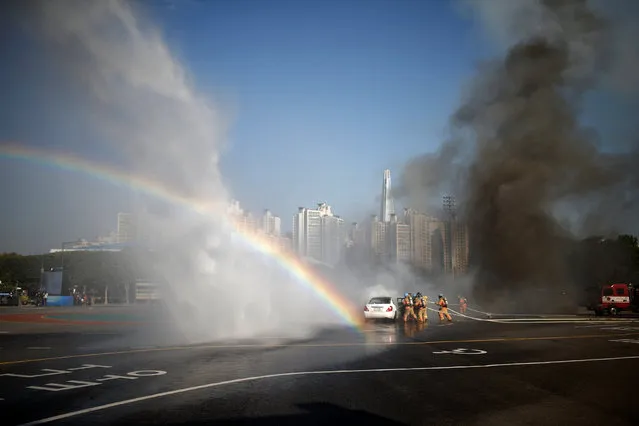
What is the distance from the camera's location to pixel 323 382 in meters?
10.7

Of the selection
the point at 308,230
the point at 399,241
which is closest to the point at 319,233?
the point at 308,230

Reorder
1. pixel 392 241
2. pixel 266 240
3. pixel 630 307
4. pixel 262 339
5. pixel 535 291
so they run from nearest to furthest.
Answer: pixel 262 339, pixel 266 240, pixel 630 307, pixel 535 291, pixel 392 241

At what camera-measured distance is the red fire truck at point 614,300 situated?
36188 millimetres

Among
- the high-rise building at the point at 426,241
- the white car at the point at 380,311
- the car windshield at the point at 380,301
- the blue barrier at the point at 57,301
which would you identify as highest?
the high-rise building at the point at 426,241

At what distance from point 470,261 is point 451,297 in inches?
239

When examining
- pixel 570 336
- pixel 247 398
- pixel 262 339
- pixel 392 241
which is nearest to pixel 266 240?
pixel 262 339

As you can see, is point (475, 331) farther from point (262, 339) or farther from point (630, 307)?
point (630, 307)

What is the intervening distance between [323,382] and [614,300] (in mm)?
32903

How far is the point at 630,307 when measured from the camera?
36.8 meters

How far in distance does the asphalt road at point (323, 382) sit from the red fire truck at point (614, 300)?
1956 centimetres

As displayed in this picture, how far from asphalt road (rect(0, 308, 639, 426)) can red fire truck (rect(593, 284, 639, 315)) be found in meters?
19.6

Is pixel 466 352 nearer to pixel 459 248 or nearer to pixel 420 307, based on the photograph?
pixel 420 307

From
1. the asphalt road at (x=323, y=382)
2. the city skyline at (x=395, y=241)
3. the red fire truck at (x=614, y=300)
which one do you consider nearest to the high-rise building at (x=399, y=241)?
the city skyline at (x=395, y=241)

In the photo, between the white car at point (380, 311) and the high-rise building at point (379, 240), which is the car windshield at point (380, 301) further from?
the high-rise building at point (379, 240)
